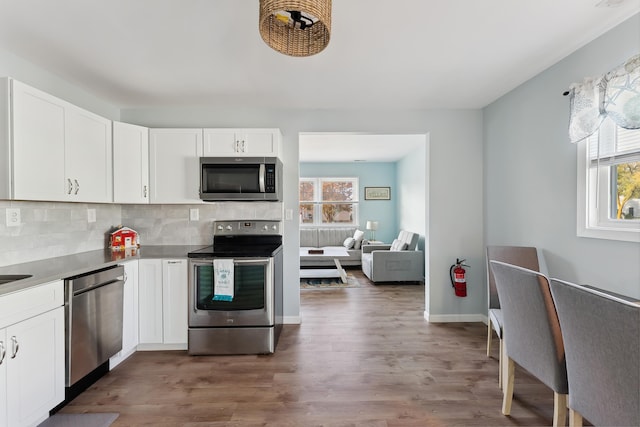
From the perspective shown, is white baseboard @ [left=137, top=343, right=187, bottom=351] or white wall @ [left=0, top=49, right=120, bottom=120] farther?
white baseboard @ [left=137, top=343, right=187, bottom=351]

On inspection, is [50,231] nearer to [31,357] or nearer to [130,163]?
[130,163]

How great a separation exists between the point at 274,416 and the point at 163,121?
3007 millimetres

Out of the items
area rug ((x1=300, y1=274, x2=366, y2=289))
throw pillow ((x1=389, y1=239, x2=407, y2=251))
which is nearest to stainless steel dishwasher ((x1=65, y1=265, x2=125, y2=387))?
area rug ((x1=300, y1=274, x2=366, y2=289))

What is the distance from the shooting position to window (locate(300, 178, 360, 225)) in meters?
7.58

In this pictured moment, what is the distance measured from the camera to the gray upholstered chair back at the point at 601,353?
1004 mm

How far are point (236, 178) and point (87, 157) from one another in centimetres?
117

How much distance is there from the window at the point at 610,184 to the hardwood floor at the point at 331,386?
119cm

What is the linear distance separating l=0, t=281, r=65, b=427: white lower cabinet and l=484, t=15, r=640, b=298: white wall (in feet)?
11.1

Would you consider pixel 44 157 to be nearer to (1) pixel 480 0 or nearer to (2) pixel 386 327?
(1) pixel 480 0

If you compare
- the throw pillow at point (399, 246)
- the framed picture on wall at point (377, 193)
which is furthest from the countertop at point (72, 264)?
the framed picture on wall at point (377, 193)

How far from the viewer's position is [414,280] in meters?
5.35

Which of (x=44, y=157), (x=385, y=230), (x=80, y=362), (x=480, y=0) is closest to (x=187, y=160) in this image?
(x=44, y=157)

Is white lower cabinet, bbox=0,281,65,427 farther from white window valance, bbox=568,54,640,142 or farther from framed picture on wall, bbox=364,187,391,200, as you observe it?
framed picture on wall, bbox=364,187,391,200

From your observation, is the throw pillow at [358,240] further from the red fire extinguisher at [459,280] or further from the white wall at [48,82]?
the white wall at [48,82]
